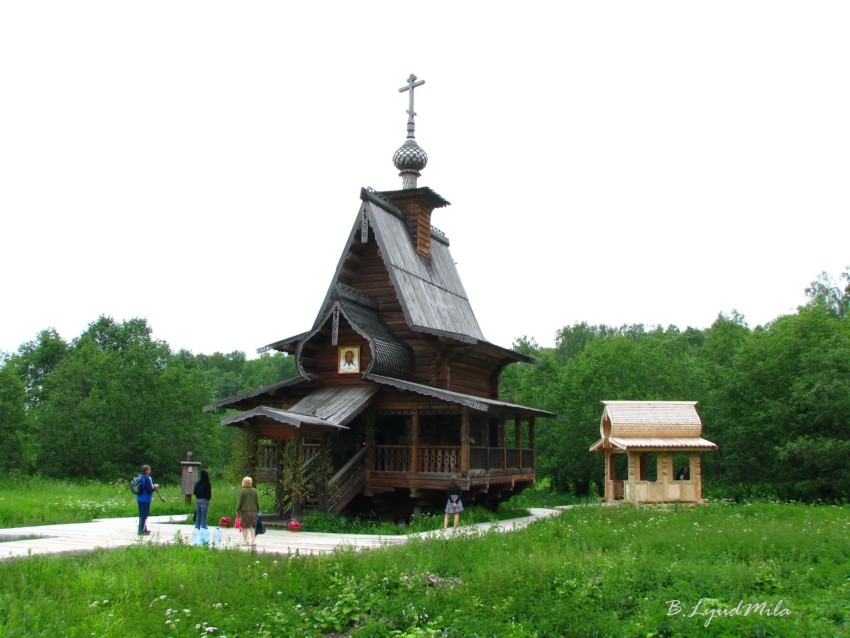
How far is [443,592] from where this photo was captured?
890cm

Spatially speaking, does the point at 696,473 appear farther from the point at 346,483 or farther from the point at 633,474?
the point at 346,483

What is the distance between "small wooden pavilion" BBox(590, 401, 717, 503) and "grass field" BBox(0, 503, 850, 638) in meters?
10.7

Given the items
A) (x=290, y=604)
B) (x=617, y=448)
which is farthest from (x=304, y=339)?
(x=290, y=604)

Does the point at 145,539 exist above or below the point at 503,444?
below

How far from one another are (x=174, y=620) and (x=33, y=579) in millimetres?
2104

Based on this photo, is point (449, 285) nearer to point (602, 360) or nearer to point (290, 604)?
point (602, 360)

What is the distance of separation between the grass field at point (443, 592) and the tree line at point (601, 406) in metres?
8.81

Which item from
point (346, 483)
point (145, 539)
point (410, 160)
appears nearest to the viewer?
point (145, 539)

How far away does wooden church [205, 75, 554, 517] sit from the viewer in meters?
17.6

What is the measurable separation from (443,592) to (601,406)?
23.0 metres

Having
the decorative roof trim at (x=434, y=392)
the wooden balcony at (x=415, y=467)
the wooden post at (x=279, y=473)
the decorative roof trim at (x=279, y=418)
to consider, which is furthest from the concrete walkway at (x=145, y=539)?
the decorative roof trim at (x=434, y=392)

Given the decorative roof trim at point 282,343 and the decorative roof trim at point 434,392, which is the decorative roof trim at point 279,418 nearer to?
the decorative roof trim at point 434,392

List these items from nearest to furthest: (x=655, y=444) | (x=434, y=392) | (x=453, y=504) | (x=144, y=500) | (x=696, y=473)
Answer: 1. (x=144, y=500)
2. (x=453, y=504)
3. (x=434, y=392)
4. (x=655, y=444)
5. (x=696, y=473)

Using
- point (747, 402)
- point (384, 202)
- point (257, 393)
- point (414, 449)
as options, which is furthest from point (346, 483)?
point (747, 402)
